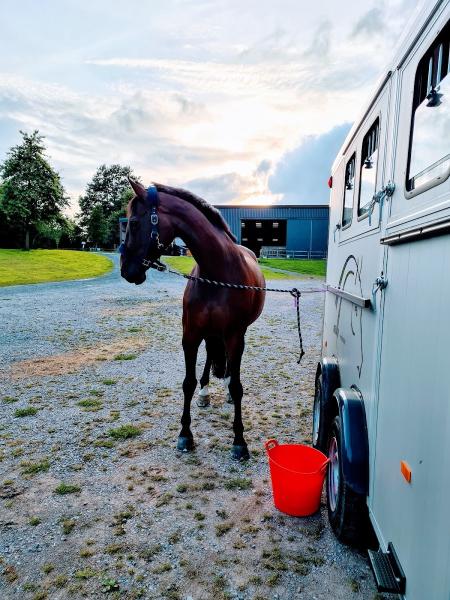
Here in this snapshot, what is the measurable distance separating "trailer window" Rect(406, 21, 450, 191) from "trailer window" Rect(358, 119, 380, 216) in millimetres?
601

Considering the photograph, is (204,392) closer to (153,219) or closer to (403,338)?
(153,219)

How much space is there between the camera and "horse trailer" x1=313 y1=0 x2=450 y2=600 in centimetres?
140

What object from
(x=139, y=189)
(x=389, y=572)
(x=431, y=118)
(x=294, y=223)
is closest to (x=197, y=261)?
(x=139, y=189)

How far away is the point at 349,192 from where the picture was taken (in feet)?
11.2

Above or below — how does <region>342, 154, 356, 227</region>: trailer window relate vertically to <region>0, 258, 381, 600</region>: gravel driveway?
above

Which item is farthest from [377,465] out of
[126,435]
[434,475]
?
[126,435]

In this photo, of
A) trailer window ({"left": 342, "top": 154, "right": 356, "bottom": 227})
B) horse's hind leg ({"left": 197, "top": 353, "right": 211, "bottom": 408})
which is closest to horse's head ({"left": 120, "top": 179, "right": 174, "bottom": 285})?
trailer window ({"left": 342, "top": 154, "right": 356, "bottom": 227})

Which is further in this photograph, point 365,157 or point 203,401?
point 203,401

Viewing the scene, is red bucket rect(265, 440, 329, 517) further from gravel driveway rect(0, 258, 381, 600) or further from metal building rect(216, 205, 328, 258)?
metal building rect(216, 205, 328, 258)

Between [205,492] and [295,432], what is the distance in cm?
143

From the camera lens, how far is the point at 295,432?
4.17m

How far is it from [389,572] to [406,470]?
0.52 metres

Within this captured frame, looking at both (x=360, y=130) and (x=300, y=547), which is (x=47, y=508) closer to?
(x=300, y=547)

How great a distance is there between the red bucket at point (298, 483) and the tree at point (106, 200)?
7198cm
